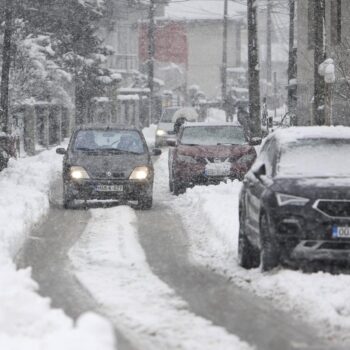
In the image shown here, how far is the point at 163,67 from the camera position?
84312mm

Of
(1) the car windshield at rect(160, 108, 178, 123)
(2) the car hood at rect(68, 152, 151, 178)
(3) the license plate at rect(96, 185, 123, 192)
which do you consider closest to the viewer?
(3) the license plate at rect(96, 185, 123, 192)

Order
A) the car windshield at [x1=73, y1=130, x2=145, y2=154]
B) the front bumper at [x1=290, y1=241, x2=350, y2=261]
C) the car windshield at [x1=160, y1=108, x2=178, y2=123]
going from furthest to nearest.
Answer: the car windshield at [x1=160, y1=108, x2=178, y2=123] → the car windshield at [x1=73, y1=130, x2=145, y2=154] → the front bumper at [x1=290, y1=241, x2=350, y2=261]

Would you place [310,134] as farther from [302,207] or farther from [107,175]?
[107,175]

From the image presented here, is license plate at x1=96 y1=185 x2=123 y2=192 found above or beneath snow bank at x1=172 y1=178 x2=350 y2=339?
above

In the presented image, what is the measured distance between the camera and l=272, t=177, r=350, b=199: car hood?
1026cm

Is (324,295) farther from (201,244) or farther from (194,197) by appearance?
(194,197)

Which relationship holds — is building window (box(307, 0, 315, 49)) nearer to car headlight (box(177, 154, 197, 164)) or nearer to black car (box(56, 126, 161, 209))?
car headlight (box(177, 154, 197, 164))

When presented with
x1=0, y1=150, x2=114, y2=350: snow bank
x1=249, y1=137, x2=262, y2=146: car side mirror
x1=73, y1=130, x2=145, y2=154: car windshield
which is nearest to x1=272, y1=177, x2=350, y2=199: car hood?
x1=0, y1=150, x2=114, y2=350: snow bank

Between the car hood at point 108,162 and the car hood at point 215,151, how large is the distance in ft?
6.56

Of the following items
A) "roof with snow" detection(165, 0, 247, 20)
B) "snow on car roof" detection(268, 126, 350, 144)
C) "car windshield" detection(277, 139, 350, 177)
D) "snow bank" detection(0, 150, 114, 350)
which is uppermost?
"roof with snow" detection(165, 0, 247, 20)

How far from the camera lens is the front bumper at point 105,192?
18.0 meters

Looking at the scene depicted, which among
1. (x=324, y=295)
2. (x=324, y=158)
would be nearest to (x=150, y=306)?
(x=324, y=295)

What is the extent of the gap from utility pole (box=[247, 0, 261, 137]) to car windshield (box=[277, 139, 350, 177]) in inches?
731

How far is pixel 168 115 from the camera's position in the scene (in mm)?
40562
